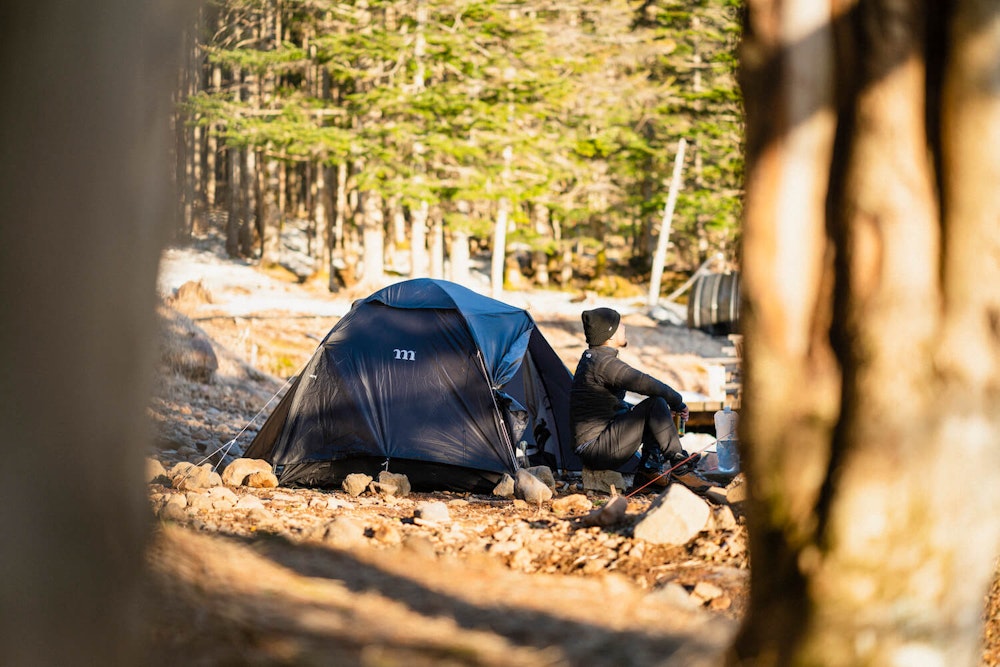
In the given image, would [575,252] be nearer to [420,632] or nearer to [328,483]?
[328,483]

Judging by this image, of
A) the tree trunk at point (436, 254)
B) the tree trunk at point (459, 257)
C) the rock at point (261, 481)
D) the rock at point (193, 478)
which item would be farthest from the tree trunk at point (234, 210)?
the rock at point (193, 478)

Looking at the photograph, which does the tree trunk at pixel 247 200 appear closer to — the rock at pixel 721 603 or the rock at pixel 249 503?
the rock at pixel 249 503

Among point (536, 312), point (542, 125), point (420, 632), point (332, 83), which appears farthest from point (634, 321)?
point (420, 632)

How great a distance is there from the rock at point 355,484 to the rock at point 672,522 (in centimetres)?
289

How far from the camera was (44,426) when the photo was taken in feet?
7.87

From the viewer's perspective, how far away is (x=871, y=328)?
259 cm

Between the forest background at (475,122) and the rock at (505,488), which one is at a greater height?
the forest background at (475,122)

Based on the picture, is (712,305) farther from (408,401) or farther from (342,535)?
(342,535)

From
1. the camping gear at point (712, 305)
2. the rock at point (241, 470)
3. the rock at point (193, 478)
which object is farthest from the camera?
the camping gear at point (712, 305)

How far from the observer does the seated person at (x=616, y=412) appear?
300 inches

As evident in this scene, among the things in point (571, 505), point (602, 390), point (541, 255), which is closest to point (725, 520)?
point (571, 505)

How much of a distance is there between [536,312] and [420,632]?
18923 mm

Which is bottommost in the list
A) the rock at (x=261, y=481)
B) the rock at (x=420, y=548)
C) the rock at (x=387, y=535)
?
the rock at (x=261, y=481)

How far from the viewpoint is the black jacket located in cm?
758
